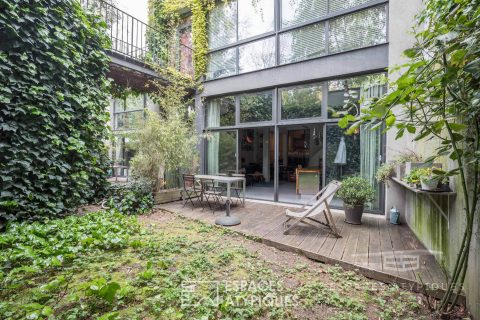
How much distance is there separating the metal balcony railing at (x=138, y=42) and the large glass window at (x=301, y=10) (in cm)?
339

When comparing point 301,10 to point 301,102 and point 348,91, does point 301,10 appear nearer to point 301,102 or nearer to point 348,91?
point 301,102

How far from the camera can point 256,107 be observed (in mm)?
6531

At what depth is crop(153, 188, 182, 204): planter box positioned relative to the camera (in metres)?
5.91

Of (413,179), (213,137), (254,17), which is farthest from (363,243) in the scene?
(254,17)

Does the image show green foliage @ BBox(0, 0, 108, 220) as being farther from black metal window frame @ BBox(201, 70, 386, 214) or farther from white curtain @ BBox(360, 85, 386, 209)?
white curtain @ BBox(360, 85, 386, 209)

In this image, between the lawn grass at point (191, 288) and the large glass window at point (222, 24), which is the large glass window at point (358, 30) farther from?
the lawn grass at point (191, 288)

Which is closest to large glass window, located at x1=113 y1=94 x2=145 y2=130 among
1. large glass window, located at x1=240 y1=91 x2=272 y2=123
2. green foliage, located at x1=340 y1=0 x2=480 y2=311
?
large glass window, located at x1=240 y1=91 x2=272 y2=123

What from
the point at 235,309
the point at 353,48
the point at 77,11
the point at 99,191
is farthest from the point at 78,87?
the point at 353,48

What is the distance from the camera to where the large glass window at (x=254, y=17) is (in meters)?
6.28

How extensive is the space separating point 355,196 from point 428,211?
1169mm

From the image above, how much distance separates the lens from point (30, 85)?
3.64 meters

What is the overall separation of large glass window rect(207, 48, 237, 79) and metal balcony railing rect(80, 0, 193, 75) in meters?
0.79

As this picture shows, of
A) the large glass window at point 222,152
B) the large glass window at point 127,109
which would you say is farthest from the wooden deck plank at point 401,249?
the large glass window at point 127,109

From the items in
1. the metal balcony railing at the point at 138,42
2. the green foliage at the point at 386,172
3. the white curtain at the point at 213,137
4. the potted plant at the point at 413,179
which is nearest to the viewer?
the potted plant at the point at 413,179
